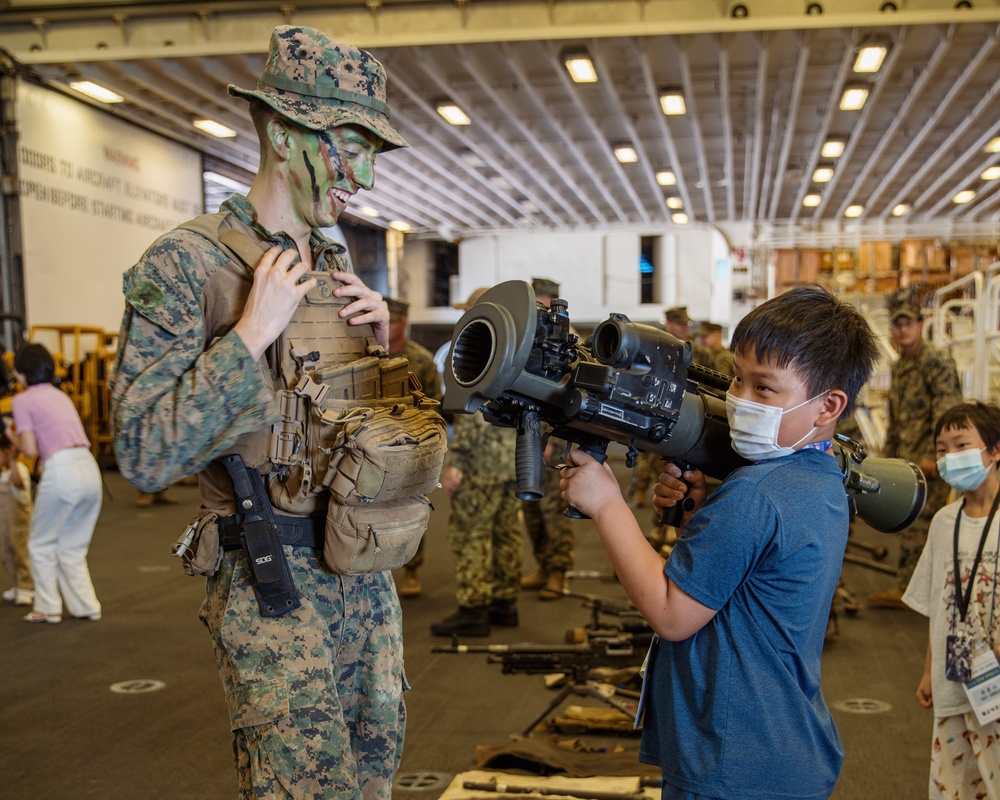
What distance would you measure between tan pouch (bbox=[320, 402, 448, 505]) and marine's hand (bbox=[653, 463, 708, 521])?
421 mm

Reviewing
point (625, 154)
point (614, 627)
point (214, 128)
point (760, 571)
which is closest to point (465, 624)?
point (614, 627)

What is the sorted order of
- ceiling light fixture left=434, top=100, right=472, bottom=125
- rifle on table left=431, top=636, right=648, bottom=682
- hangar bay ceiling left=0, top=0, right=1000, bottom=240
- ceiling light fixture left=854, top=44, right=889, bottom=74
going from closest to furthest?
1. rifle on table left=431, top=636, right=648, bottom=682
2. hangar bay ceiling left=0, top=0, right=1000, bottom=240
3. ceiling light fixture left=854, top=44, right=889, bottom=74
4. ceiling light fixture left=434, top=100, right=472, bottom=125

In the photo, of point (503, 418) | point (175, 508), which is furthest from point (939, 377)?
point (175, 508)

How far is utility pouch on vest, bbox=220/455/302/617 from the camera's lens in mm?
1661

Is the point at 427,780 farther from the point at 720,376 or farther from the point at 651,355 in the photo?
the point at 651,355

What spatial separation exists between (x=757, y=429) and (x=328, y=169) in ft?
2.99

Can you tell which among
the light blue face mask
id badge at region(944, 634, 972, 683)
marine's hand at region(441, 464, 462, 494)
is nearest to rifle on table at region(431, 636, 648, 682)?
id badge at region(944, 634, 972, 683)

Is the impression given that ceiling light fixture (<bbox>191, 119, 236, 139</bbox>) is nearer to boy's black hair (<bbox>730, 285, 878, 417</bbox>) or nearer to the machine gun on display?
the machine gun on display

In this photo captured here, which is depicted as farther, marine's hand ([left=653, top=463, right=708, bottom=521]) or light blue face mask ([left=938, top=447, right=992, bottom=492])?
light blue face mask ([left=938, top=447, right=992, bottom=492])

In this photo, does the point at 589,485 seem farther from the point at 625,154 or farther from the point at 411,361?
the point at 625,154

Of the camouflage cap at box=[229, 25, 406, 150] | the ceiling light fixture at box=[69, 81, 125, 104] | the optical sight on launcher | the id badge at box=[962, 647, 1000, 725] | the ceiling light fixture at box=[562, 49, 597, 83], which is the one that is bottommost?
the id badge at box=[962, 647, 1000, 725]

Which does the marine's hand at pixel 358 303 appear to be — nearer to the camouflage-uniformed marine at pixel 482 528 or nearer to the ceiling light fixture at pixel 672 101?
the camouflage-uniformed marine at pixel 482 528

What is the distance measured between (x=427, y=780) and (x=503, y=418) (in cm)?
244

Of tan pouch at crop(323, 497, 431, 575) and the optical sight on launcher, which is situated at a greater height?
the optical sight on launcher
